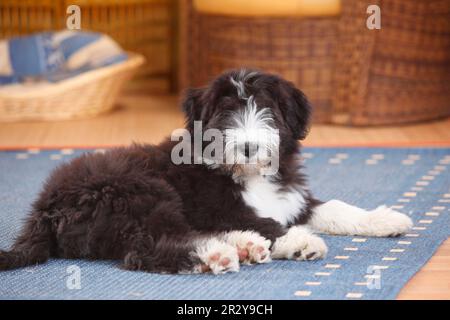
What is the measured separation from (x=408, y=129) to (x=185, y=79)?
1891 mm

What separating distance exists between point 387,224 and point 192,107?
103cm

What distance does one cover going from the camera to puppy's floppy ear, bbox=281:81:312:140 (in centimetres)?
368

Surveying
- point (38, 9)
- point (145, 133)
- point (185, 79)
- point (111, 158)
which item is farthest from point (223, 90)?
point (38, 9)

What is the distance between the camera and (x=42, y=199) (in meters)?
3.63

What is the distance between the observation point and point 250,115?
3488 mm

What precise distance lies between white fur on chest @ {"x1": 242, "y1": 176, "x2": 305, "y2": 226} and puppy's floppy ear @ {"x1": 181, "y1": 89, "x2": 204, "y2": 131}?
0.34 meters

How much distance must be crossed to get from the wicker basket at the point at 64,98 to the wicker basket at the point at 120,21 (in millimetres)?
1099

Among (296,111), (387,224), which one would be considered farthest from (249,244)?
(387,224)

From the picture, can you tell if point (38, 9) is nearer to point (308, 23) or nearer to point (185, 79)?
point (185, 79)

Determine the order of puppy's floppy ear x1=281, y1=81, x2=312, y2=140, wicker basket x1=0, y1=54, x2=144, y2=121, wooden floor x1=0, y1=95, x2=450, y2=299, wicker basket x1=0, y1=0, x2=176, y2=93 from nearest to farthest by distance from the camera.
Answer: puppy's floppy ear x1=281, y1=81, x2=312, y2=140, wooden floor x1=0, y1=95, x2=450, y2=299, wicker basket x1=0, y1=54, x2=144, y2=121, wicker basket x1=0, y1=0, x2=176, y2=93

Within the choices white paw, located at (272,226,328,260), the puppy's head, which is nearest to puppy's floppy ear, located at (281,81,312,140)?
the puppy's head

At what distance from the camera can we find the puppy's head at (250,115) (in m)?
3.47

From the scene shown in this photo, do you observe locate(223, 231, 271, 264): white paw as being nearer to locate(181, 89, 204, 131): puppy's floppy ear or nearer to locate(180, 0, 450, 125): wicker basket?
locate(181, 89, 204, 131): puppy's floppy ear

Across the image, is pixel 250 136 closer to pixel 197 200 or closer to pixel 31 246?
pixel 197 200
